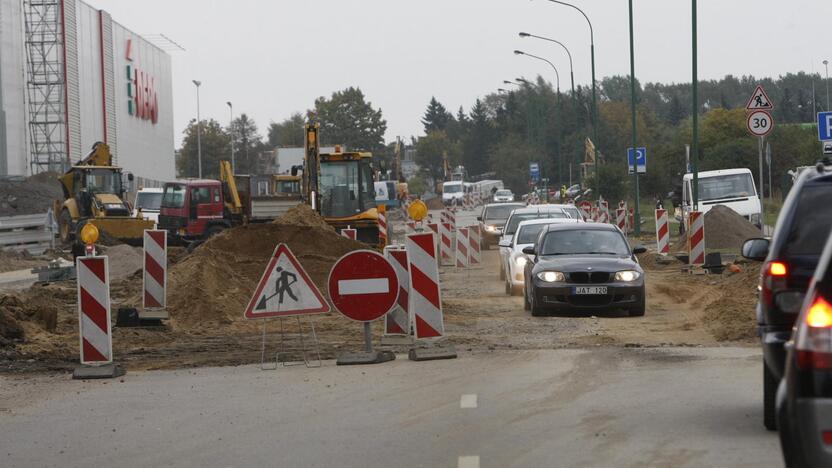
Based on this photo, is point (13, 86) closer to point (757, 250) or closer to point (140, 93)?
point (140, 93)

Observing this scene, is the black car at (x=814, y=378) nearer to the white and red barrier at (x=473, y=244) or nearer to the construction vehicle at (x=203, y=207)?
the white and red barrier at (x=473, y=244)

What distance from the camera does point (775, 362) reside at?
308 inches

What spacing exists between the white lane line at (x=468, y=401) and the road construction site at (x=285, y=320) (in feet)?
11.8

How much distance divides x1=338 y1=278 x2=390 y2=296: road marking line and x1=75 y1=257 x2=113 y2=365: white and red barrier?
7.69 feet

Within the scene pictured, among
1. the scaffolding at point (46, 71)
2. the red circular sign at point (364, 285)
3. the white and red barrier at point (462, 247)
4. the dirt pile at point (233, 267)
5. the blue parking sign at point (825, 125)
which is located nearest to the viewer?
the red circular sign at point (364, 285)

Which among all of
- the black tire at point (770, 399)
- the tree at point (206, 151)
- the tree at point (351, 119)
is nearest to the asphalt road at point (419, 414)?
the black tire at point (770, 399)

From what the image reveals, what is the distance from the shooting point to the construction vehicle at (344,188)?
3972 centimetres

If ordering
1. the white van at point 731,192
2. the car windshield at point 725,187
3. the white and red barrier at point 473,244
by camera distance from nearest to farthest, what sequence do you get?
the white and red barrier at point 473,244
the white van at point 731,192
the car windshield at point 725,187

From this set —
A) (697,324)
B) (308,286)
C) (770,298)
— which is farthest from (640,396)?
(697,324)

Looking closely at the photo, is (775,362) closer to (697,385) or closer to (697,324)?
(697,385)

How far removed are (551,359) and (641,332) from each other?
141 inches

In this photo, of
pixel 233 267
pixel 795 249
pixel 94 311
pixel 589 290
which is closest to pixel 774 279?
pixel 795 249

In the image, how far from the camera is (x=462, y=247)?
34.2 m

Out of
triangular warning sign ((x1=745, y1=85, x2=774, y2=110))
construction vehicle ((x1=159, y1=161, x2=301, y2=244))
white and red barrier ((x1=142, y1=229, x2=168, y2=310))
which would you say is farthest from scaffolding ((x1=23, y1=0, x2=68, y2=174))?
white and red barrier ((x1=142, y1=229, x2=168, y2=310))
